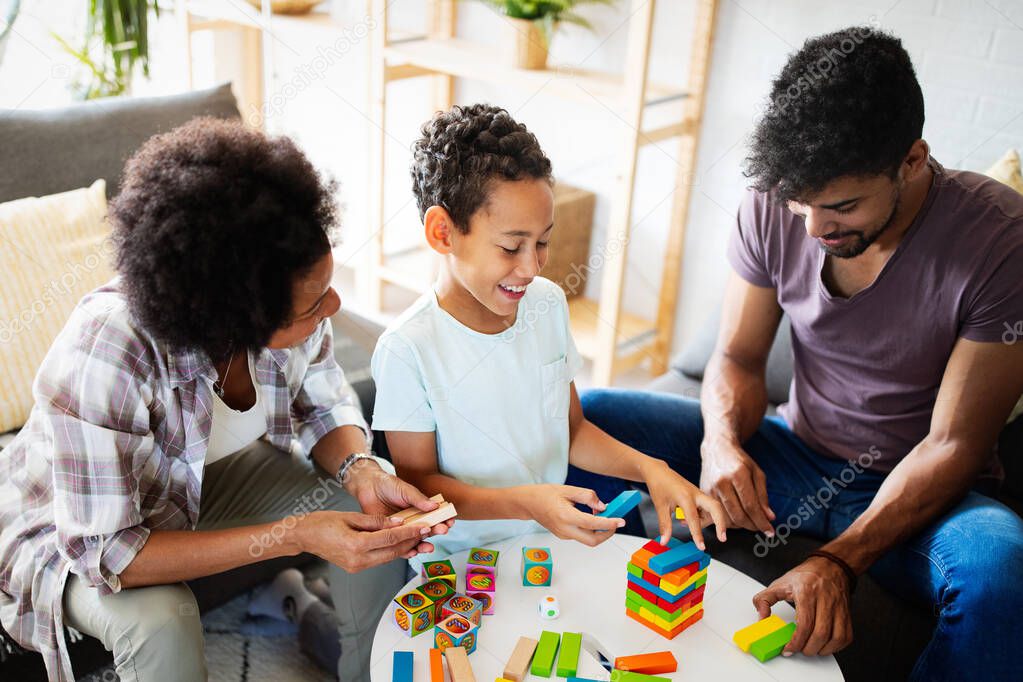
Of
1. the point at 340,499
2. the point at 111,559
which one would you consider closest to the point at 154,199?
the point at 111,559

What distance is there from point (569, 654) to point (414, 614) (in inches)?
8.2

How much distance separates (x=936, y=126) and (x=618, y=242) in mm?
813

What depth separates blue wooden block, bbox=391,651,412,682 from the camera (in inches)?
44.6

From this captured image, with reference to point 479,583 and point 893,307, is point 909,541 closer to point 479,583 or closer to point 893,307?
point 893,307

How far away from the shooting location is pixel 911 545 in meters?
1.48

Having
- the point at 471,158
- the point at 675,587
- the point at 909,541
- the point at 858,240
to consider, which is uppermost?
the point at 471,158

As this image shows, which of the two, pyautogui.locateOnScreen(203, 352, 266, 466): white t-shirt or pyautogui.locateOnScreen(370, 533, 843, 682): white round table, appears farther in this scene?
pyautogui.locateOnScreen(203, 352, 266, 466): white t-shirt

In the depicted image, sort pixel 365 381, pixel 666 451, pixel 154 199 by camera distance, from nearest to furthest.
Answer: pixel 154 199
pixel 666 451
pixel 365 381

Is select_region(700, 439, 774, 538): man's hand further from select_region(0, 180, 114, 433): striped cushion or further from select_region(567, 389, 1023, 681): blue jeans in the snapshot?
select_region(0, 180, 114, 433): striped cushion

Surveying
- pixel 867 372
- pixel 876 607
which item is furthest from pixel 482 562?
pixel 867 372

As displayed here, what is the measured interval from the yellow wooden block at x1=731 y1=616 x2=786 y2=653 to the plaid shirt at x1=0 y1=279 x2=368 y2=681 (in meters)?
0.76

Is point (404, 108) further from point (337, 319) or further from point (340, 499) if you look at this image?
point (340, 499)

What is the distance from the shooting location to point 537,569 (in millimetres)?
1321

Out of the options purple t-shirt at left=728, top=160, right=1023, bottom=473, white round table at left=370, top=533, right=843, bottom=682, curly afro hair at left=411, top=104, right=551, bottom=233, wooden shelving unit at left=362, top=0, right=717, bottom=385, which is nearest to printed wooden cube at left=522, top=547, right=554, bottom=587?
white round table at left=370, top=533, right=843, bottom=682
